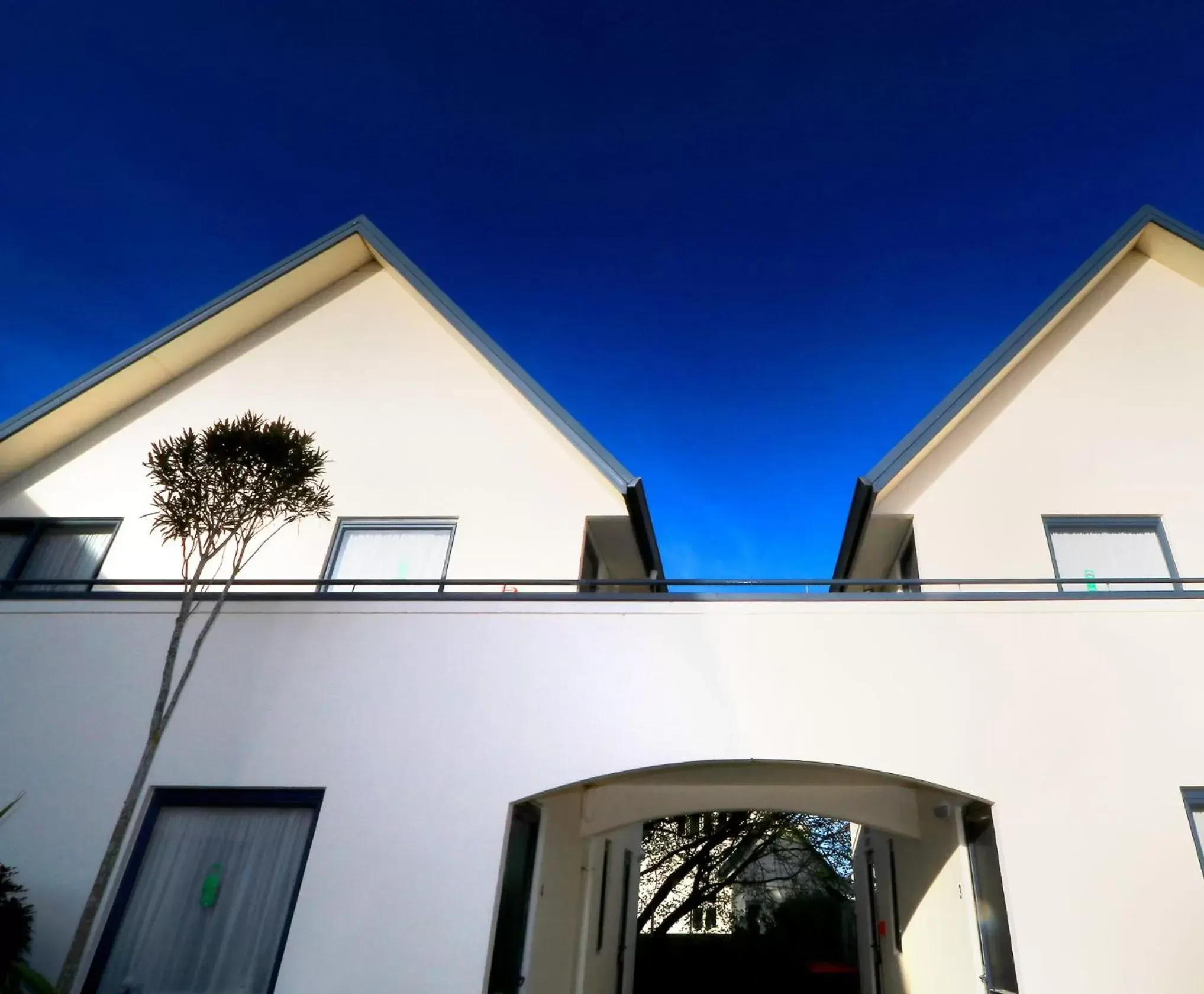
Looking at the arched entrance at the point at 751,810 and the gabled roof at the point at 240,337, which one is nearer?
the arched entrance at the point at 751,810

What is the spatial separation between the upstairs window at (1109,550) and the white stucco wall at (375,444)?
486cm

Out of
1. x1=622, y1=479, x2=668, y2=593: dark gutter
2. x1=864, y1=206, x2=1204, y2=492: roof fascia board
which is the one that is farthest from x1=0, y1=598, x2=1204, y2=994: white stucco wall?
x1=864, y1=206, x2=1204, y2=492: roof fascia board

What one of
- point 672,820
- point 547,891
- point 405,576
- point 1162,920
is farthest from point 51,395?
point 672,820

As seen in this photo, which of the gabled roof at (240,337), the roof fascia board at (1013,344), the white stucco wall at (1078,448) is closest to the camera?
the white stucco wall at (1078,448)

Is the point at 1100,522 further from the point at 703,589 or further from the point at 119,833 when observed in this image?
the point at 119,833

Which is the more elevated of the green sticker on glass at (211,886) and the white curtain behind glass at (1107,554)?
the white curtain behind glass at (1107,554)

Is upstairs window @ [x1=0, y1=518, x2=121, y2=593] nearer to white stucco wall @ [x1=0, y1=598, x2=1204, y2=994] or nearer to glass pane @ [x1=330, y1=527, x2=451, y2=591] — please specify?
white stucco wall @ [x1=0, y1=598, x2=1204, y2=994]

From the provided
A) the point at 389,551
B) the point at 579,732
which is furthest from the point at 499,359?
the point at 579,732

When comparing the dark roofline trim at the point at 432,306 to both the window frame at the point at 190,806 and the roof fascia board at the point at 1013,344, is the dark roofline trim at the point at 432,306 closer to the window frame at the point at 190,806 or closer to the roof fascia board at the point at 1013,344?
the roof fascia board at the point at 1013,344

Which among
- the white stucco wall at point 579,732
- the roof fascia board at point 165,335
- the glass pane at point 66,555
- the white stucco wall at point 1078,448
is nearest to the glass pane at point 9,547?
the glass pane at point 66,555

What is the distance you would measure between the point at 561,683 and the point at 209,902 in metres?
3.43

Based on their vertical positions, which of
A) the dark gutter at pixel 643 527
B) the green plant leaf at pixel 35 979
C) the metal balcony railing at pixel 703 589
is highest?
the dark gutter at pixel 643 527

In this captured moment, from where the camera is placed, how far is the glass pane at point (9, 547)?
9680 mm

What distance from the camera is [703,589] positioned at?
24.7 feet
